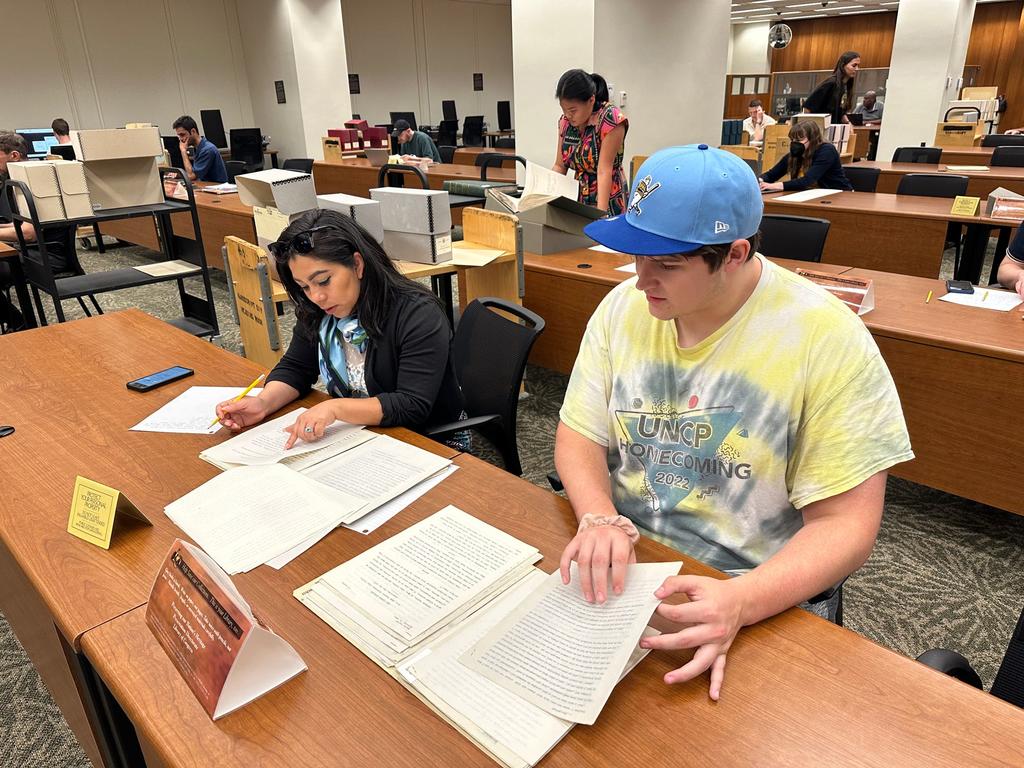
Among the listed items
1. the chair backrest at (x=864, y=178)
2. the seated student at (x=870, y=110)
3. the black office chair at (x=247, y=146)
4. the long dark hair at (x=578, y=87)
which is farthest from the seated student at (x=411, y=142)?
the seated student at (x=870, y=110)

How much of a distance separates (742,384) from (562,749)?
1.94 feet

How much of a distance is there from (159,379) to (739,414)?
1.48 meters

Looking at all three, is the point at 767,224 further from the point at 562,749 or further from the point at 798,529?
the point at 562,749

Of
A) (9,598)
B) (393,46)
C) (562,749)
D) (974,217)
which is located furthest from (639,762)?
(393,46)

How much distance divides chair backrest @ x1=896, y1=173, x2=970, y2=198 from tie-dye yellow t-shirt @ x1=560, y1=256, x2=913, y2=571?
4.46 meters

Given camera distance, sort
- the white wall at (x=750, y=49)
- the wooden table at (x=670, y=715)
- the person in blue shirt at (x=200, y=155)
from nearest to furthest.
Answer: the wooden table at (x=670, y=715), the person in blue shirt at (x=200, y=155), the white wall at (x=750, y=49)

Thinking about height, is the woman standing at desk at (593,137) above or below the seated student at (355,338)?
above

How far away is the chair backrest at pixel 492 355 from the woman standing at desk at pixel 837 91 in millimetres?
5637

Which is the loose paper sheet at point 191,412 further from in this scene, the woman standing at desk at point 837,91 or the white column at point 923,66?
the white column at point 923,66

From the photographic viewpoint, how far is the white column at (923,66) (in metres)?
7.90

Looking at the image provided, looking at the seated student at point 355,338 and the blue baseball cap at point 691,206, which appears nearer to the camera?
the blue baseball cap at point 691,206

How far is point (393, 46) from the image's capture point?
11.4 metres

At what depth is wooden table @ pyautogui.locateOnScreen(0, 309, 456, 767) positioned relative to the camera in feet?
3.57

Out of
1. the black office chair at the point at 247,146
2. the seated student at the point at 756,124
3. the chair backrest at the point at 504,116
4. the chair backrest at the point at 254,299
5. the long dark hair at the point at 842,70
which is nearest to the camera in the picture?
the chair backrest at the point at 254,299
